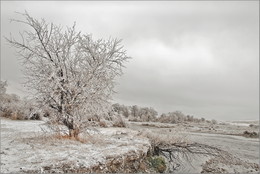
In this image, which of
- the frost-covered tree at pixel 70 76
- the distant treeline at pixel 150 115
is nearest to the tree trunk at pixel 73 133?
the frost-covered tree at pixel 70 76

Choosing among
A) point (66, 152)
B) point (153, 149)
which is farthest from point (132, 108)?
point (66, 152)

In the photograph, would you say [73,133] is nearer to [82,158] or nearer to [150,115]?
→ [82,158]

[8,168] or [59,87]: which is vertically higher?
[59,87]

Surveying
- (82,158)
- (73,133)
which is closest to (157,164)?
(73,133)

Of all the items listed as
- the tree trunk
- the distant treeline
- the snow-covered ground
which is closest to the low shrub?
the snow-covered ground

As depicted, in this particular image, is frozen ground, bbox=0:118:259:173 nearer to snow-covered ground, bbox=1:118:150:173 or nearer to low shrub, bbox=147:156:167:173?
snow-covered ground, bbox=1:118:150:173

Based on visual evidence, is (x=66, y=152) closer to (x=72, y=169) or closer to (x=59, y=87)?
(x=72, y=169)

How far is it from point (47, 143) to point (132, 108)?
208 ft

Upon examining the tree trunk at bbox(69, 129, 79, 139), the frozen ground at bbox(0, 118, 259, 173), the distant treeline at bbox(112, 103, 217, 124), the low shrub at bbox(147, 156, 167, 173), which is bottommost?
the low shrub at bbox(147, 156, 167, 173)

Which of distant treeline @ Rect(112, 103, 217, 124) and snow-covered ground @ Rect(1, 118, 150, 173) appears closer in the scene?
snow-covered ground @ Rect(1, 118, 150, 173)

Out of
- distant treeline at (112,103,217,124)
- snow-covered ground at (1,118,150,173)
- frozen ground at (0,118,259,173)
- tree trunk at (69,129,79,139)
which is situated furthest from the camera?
distant treeline at (112,103,217,124)

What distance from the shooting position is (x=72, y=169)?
34.0ft

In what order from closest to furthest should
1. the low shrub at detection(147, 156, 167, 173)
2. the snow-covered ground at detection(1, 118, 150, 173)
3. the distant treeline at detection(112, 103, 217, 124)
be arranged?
the snow-covered ground at detection(1, 118, 150, 173) → the low shrub at detection(147, 156, 167, 173) → the distant treeline at detection(112, 103, 217, 124)

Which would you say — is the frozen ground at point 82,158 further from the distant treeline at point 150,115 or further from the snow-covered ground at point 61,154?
the distant treeline at point 150,115
